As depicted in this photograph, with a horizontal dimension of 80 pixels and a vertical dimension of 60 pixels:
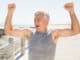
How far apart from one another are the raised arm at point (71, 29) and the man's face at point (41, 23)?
0.07 m

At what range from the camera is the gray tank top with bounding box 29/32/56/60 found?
1145 millimetres

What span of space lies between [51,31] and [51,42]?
0.07 metres

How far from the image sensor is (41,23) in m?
1.18

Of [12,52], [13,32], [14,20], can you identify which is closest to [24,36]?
[13,32]

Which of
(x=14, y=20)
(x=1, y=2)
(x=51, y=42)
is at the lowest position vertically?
(x=51, y=42)

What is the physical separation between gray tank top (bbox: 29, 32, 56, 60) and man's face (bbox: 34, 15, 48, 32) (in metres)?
0.03

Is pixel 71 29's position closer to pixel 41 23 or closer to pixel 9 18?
pixel 41 23

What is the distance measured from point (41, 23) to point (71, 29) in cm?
18

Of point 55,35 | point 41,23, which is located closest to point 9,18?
point 41,23

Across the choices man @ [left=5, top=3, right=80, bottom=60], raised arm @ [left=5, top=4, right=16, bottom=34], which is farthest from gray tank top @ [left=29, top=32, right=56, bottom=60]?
raised arm @ [left=5, top=4, right=16, bottom=34]

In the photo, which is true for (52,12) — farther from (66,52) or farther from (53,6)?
(66,52)

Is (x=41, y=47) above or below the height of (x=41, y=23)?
below

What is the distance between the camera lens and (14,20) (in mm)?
1384

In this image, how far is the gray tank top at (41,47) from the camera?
1.14 meters
